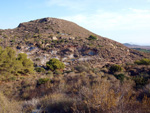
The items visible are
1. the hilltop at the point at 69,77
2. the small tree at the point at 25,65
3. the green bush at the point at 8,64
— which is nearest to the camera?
the hilltop at the point at 69,77

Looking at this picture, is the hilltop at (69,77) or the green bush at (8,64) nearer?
the hilltop at (69,77)

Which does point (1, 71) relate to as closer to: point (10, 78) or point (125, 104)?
point (10, 78)

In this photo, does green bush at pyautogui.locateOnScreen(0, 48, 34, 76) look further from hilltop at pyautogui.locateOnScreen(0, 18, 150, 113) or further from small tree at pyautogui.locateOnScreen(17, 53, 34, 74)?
small tree at pyautogui.locateOnScreen(17, 53, 34, 74)

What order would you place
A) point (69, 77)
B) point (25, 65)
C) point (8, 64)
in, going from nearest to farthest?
point (69, 77) → point (8, 64) → point (25, 65)

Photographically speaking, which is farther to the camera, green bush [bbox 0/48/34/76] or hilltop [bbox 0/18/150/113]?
green bush [bbox 0/48/34/76]

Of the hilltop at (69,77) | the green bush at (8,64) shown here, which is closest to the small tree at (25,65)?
the hilltop at (69,77)

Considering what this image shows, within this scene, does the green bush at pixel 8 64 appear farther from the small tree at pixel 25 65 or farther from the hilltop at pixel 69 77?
the small tree at pixel 25 65

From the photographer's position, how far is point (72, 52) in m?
26.5

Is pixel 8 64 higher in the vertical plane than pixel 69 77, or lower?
higher

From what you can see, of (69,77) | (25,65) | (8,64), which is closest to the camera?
(69,77)

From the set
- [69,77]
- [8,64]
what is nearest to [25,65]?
[8,64]

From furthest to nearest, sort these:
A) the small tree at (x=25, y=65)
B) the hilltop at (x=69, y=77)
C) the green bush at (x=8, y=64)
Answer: the small tree at (x=25, y=65) < the green bush at (x=8, y=64) < the hilltop at (x=69, y=77)

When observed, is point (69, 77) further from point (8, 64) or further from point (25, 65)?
point (25, 65)

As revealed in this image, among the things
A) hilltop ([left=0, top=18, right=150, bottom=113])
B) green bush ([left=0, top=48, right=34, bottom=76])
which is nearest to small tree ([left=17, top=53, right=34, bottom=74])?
hilltop ([left=0, top=18, right=150, bottom=113])
